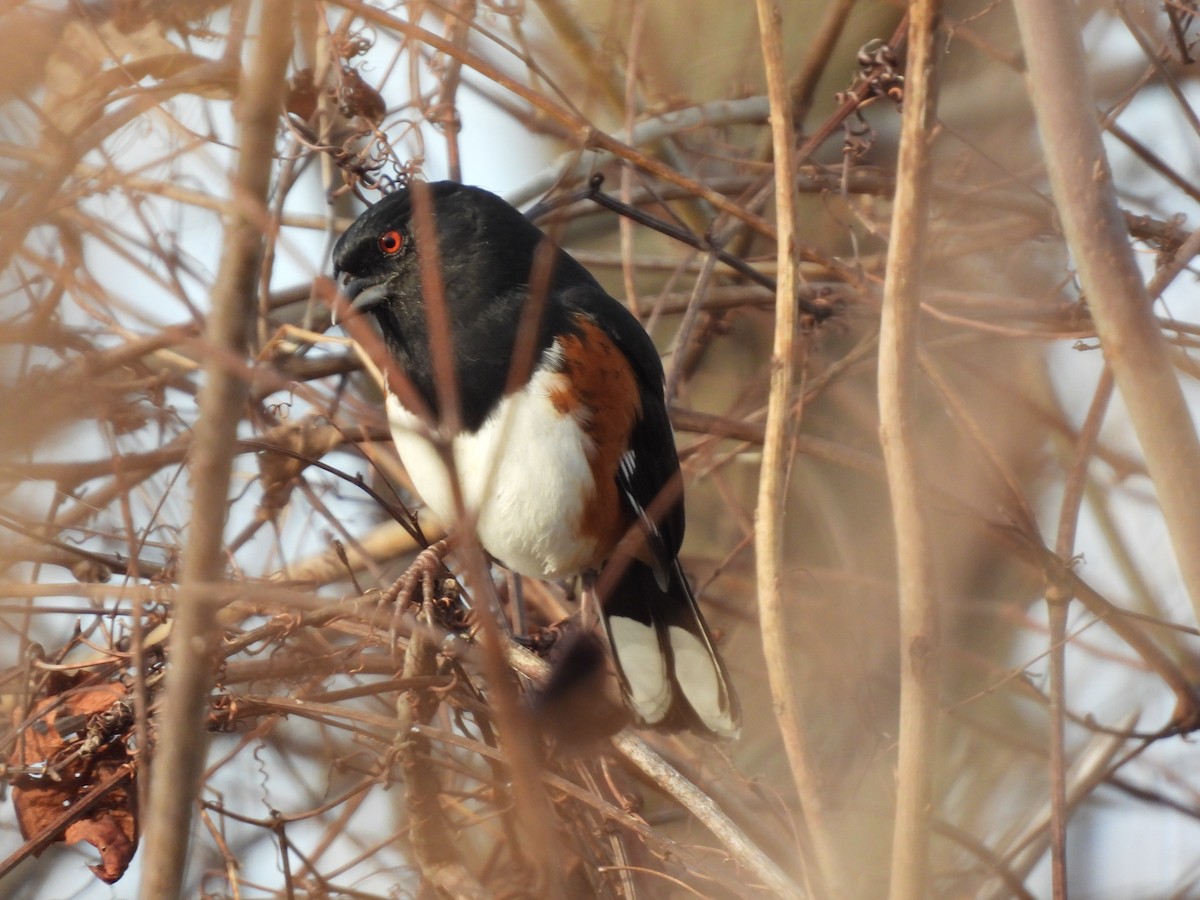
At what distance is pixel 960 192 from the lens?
273cm

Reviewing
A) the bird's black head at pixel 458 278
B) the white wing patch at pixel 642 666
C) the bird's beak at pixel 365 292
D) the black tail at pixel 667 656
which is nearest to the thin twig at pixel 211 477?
the bird's black head at pixel 458 278

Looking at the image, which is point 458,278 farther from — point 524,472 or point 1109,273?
point 1109,273

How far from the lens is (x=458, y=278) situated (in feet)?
8.96

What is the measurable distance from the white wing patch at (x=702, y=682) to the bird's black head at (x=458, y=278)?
30.4 inches

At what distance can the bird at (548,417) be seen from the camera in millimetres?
2514

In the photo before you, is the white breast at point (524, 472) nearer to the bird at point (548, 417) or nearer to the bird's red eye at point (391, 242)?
the bird at point (548, 417)

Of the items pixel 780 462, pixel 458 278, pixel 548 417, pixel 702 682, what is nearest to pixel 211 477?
pixel 780 462

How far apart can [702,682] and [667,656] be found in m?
0.13

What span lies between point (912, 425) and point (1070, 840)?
2.11 metres

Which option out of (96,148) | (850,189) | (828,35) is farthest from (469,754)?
(828,35)

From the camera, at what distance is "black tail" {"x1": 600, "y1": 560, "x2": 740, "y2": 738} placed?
9.04 feet

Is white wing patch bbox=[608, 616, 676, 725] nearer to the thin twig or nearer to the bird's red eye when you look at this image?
the bird's red eye

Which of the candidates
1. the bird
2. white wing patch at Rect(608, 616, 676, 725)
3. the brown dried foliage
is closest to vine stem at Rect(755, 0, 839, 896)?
the brown dried foliage

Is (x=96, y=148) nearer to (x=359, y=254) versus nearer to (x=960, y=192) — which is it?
(x=359, y=254)
